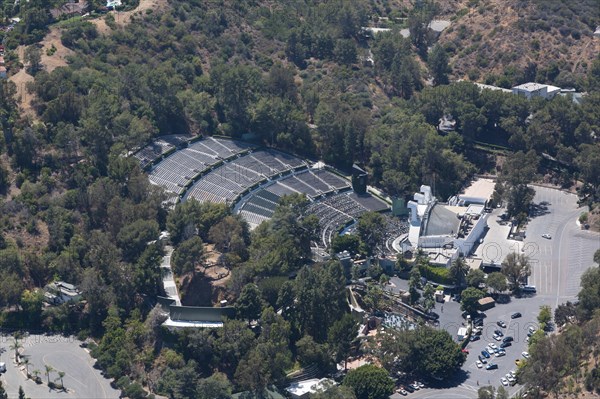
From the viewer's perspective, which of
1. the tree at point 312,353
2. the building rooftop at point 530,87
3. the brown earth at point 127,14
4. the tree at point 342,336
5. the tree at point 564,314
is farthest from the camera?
the building rooftop at point 530,87

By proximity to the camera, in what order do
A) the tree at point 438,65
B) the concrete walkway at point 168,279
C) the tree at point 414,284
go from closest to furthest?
Answer: the concrete walkway at point 168,279 → the tree at point 414,284 → the tree at point 438,65

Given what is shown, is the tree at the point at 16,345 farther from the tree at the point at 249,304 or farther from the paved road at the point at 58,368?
the tree at the point at 249,304

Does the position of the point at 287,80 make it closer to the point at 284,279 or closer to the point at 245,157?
the point at 245,157

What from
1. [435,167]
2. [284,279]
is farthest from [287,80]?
[284,279]

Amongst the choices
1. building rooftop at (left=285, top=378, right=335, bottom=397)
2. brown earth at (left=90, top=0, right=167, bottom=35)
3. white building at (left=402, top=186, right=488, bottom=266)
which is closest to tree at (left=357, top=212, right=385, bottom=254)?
white building at (left=402, top=186, right=488, bottom=266)

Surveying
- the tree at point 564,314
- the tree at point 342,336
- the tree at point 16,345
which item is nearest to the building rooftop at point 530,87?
the tree at point 564,314

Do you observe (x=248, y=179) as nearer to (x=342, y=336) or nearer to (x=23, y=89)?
(x=23, y=89)
